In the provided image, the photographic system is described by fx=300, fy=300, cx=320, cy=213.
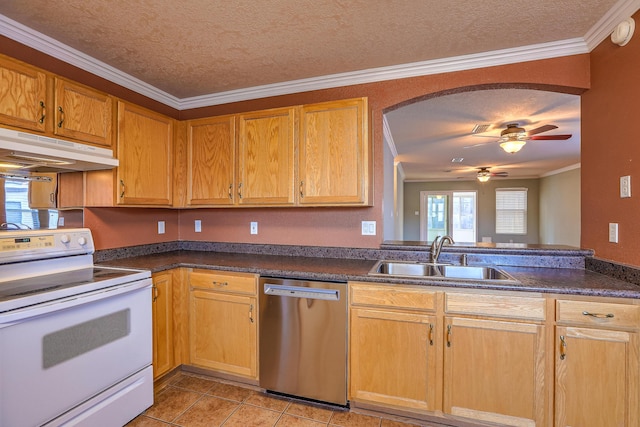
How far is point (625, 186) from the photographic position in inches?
65.4

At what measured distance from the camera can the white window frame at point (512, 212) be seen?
7.97 meters

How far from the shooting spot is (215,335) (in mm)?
2184

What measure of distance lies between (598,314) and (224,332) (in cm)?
219

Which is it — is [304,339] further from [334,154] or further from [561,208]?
[561,208]

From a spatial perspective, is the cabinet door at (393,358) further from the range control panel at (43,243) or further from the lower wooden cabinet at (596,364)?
the range control panel at (43,243)

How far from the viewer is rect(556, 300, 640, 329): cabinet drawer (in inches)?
56.4

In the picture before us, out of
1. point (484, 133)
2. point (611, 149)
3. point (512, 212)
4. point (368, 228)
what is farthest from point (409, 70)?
point (512, 212)

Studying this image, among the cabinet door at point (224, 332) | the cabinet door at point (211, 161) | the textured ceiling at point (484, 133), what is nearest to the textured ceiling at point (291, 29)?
Result: the cabinet door at point (211, 161)

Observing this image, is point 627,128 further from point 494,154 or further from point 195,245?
point 494,154

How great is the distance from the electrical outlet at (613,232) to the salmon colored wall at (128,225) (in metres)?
3.44

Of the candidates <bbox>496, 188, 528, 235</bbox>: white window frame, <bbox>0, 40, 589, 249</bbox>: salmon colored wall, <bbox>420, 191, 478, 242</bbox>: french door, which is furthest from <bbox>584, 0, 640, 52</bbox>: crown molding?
<bbox>496, 188, 528, 235</bbox>: white window frame

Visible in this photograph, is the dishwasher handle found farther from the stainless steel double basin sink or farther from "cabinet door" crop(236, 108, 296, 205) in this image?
"cabinet door" crop(236, 108, 296, 205)

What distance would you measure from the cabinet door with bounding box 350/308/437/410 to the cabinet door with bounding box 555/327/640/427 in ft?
2.01

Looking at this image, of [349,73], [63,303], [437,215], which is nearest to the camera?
[63,303]
